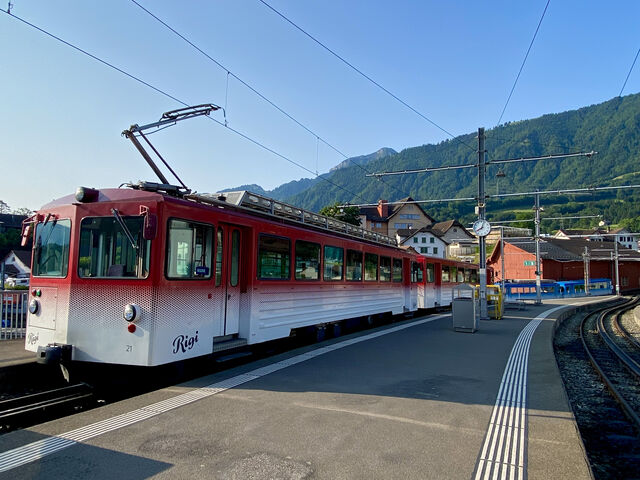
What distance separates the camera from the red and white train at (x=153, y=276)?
20.6 feet

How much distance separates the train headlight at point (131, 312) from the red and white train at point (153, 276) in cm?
1

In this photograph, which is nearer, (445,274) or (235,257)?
(235,257)

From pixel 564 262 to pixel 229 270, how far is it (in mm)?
54965

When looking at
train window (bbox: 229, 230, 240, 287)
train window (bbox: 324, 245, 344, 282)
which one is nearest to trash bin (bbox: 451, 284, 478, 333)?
train window (bbox: 324, 245, 344, 282)

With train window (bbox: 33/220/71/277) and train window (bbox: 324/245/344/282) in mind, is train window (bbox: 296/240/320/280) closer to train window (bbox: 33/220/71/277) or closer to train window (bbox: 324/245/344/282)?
train window (bbox: 324/245/344/282)

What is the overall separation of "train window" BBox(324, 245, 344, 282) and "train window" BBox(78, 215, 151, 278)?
5.45m

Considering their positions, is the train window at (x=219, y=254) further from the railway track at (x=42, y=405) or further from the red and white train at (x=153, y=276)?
the railway track at (x=42, y=405)

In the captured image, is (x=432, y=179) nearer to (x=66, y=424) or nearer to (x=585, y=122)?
(x=585, y=122)

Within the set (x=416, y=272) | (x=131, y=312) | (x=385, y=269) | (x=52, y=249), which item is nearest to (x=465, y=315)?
(x=385, y=269)

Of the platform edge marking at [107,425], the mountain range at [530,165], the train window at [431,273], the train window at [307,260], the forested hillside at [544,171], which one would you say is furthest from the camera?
the mountain range at [530,165]

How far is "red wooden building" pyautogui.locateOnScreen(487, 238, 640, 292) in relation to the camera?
53375mm

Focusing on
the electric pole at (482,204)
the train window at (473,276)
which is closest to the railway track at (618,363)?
the electric pole at (482,204)

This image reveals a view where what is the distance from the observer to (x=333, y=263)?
1162 centimetres

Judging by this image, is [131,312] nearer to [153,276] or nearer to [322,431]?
[153,276]
